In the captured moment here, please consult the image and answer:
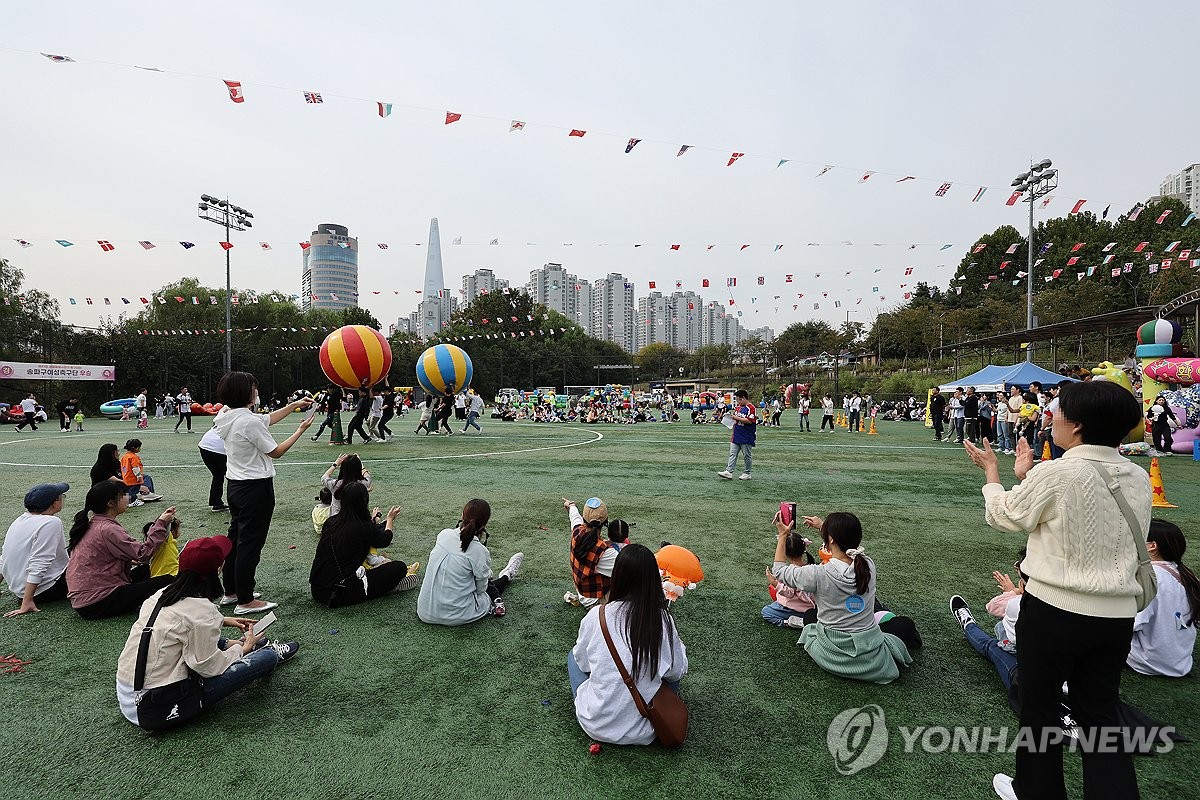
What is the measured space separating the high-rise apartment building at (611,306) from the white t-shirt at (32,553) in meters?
86.1

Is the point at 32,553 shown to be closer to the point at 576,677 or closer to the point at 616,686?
the point at 576,677

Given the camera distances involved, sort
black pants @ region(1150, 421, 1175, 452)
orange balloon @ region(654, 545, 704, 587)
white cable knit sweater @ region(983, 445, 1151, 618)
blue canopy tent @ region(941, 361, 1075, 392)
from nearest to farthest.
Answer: white cable knit sweater @ region(983, 445, 1151, 618) → orange balloon @ region(654, 545, 704, 587) → black pants @ region(1150, 421, 1175, 452) → blue canopy tent @ region(941, 361, 1075, 392)

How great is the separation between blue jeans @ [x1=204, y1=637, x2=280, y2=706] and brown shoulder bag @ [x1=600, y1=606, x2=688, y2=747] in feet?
6.85

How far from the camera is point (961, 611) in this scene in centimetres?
428

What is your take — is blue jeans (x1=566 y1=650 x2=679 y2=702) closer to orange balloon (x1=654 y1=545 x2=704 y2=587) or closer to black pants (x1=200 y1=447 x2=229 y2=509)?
orange balloon (x1=654 y1=545 x2=704 y2=587)

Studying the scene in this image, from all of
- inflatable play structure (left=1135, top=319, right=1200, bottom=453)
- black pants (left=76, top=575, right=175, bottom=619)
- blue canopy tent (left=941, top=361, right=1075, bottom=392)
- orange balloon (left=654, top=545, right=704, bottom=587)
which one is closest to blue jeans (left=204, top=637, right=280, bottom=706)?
black pants (left=76, top=575, right=175, bottom=619)

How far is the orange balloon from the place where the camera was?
5113 mm

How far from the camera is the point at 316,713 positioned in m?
3.24

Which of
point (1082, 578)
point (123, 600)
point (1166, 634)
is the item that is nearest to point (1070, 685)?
point (1082, 578)

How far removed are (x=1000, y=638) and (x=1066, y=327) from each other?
21.7 meters

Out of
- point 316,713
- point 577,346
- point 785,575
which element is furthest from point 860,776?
point 577,346

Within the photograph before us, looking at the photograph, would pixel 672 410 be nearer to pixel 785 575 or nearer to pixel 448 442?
pixel 448 442

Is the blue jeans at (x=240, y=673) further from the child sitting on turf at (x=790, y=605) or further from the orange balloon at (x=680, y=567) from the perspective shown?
the child sitting on turf at (x=790, y=605)

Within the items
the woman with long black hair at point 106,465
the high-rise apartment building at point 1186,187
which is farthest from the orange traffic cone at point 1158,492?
the high-rise apartment building at point 1186,187
